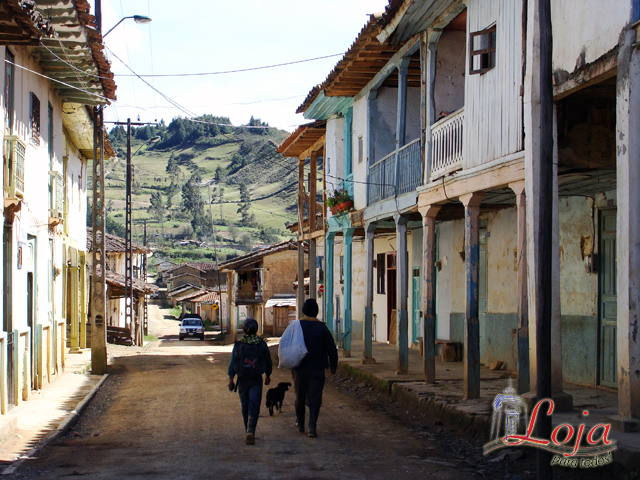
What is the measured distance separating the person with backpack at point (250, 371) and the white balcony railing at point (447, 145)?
4549 mm

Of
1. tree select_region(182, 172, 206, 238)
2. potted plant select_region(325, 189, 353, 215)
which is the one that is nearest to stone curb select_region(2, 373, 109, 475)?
potted plant select_region(325, 189, 353, 215)

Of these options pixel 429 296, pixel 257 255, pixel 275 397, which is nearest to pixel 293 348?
pixel 275 397

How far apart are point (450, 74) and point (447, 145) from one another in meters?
1.95

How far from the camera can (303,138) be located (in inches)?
881

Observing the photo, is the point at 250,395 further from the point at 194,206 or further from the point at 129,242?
the point at 194,206

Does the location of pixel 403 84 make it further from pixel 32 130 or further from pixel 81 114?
pixel 81 114

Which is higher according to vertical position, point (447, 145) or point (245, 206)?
point (245, 206)

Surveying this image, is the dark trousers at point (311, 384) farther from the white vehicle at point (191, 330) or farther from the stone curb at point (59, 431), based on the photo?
the white vehicle at point (191, 330)

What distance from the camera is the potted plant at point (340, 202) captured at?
1770 cm

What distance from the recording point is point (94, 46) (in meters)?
13.5

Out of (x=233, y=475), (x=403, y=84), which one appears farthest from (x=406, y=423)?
(x=403, y=84)

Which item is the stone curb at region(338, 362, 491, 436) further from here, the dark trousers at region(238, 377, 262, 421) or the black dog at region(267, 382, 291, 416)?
the dark trousers at region(238, 377, 262, 421)

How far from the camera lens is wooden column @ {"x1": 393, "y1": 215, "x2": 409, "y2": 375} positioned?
13.4 meters

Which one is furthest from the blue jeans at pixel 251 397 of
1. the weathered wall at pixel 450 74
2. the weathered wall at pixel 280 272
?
the weathered wall at pixel 280 272
